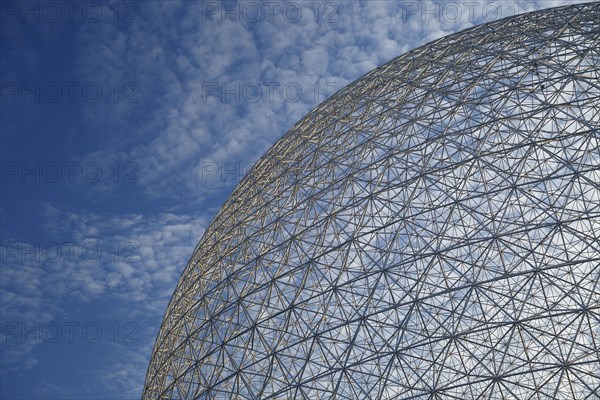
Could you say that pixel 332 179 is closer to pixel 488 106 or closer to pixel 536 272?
pixel 488 106

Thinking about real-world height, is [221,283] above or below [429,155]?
below

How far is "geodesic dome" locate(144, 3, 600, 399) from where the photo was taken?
16875 millimetres

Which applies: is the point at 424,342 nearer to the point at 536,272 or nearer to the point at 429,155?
the point at 536,272

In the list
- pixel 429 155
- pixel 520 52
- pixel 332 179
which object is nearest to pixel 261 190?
pixel 332 179

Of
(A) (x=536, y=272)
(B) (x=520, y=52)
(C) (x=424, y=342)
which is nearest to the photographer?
(A) (x=536, y=272)

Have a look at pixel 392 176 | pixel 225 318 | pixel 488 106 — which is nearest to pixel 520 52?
pixel 488 106

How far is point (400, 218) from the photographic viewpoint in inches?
686

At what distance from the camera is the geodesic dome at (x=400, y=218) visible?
1688 centimetres

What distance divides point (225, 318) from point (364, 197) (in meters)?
7.03

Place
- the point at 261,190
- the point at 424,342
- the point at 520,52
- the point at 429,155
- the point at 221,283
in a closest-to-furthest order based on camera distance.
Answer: the point at 424,342 < the point at 429,155 < the point at 520,52 < the point at 221,283 < the point at 261,190

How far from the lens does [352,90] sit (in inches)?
926

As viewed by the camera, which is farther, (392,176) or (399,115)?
(399,115)

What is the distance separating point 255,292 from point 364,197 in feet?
17.4

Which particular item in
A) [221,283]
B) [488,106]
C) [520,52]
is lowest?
[221,283]
